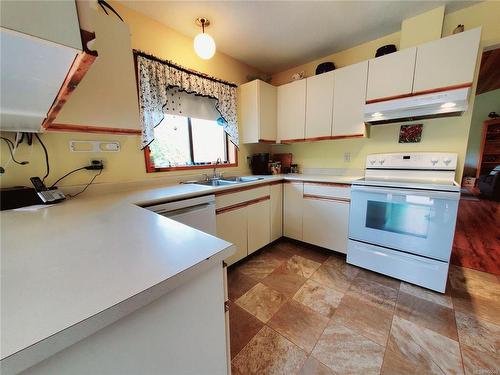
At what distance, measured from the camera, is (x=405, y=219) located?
71.7 inches

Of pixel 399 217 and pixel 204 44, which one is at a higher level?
pixel 204 44

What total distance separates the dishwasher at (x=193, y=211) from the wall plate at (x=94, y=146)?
76 centimetres

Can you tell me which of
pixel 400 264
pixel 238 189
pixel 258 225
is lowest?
pixel 400 264

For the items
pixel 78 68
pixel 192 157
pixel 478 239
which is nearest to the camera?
pixel 78 68

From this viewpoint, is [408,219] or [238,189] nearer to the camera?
[408,219]

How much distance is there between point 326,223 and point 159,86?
2247mm

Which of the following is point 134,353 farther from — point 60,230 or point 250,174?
point 250,174

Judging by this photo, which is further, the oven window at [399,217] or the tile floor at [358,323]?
the oven window at [399,217]

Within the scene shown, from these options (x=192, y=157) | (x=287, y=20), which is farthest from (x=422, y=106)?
(x=192, y=157)

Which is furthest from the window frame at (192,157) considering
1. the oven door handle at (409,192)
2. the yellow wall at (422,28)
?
the yellow wall at (422,28)

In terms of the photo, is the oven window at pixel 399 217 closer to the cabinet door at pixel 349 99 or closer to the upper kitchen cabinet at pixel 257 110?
the cabinet door at pixel 349 99

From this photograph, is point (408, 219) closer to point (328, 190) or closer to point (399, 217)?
point (399, 217)

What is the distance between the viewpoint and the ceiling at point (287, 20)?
1.76 m

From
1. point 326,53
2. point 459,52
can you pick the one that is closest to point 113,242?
point 459,52
